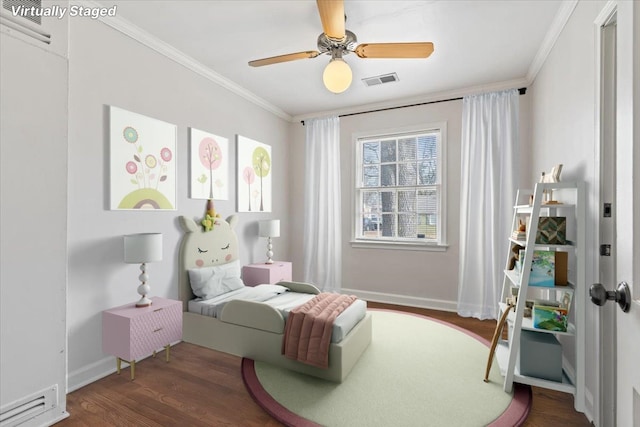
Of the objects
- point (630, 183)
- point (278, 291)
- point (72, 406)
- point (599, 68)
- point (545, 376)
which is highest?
point (599, 68)

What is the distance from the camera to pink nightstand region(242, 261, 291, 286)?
11.8 ft

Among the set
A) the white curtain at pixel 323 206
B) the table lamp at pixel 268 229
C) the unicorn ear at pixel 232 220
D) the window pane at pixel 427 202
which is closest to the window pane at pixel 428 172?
the window pane at pixel 427 202

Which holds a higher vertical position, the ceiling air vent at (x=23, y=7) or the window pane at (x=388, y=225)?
the ceiling air vent at (x=23, y=7)

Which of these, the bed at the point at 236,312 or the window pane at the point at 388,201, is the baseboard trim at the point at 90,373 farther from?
the window pane at the point at 388,201

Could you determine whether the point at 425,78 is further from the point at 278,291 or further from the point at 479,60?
the point at 278,291

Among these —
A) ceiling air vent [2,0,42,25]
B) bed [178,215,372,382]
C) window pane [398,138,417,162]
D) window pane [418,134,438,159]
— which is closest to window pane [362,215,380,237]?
window pane [398,138,417,162]

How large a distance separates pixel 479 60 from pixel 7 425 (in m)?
4.44

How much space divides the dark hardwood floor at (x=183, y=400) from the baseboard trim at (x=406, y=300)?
58.8 inches

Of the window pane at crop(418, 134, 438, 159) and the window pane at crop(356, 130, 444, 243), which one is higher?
the window pane at crop(418, 134, 438, 159)

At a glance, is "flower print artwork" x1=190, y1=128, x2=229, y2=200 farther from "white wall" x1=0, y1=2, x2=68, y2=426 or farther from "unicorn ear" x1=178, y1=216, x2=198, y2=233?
"white wall" x1=0, y1=2, x2=68, y2=426

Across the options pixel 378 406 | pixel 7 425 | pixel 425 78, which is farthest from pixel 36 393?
pixel 425 78

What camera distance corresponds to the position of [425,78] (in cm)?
337

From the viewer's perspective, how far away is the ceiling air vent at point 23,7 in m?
1.61

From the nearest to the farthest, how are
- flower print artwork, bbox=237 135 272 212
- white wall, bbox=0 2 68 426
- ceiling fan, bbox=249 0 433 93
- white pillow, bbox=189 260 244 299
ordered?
white wall, bbox=0 2 68 426
ceiling fan, bbox=249 0 433 93
white pillow, bbox=189 260 244 299
flower print artwork, bbox=237 135 272 212
